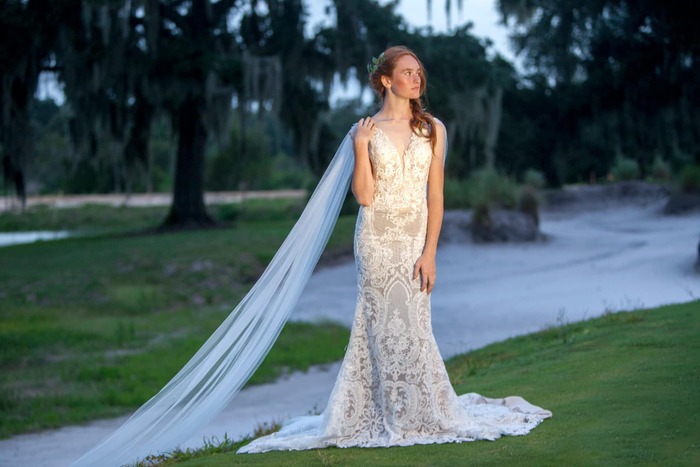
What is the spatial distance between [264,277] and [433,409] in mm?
1096

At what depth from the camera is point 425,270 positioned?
462cm

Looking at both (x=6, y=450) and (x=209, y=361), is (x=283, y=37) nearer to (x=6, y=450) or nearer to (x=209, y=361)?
(x=6, y=450)

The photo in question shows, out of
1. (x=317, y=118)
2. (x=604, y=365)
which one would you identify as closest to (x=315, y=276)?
(x=317, y=118)

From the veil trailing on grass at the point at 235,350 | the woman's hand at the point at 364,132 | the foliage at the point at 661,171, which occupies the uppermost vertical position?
the woman's hand at the point at 364,132

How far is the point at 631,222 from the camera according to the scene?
2206 cm

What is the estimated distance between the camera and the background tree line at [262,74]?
19.2 m

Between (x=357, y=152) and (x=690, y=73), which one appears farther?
(x=690, y=73)

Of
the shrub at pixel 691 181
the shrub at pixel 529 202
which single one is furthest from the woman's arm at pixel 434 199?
the shrub at pixel 691 181

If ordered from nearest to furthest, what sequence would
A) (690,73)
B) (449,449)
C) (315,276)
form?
(449,449)
(315,276)
(690,73)

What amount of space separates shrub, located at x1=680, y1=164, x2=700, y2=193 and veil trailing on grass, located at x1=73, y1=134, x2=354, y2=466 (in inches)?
724

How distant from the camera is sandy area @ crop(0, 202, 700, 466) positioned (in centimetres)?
817

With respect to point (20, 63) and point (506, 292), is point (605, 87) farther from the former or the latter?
point (20, 63)

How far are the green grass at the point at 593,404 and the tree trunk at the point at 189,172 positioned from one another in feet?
47.2

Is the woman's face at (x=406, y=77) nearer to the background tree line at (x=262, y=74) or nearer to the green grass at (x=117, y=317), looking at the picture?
the green grass at (x=117, y=317)
